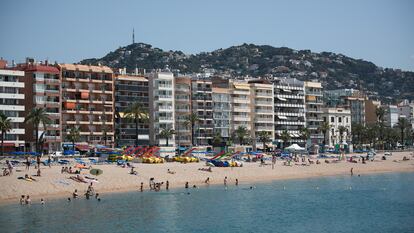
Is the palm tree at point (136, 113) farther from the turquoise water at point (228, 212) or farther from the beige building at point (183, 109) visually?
the turquoise water at point (228, 212)

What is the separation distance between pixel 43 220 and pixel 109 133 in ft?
Result: 232

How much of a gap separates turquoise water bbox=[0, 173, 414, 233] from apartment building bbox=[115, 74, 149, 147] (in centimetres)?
4708

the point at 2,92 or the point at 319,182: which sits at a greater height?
the point at 2,92

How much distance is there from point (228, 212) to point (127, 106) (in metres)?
70.8

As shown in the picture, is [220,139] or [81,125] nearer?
[81,125]

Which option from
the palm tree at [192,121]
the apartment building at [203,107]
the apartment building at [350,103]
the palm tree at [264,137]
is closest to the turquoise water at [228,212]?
the palm tree at [192,121]

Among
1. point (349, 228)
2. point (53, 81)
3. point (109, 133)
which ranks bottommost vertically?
point (349, 228)

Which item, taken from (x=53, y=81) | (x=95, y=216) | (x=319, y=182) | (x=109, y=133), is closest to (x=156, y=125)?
(x=109, y=133)

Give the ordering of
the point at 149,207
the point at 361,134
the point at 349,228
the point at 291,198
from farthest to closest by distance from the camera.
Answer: the point at 361,134
the point at 291,198
the point at 149,207
the point at 349,228

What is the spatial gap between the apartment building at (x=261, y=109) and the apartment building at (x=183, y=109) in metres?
20.7

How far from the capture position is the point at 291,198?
77.2 m

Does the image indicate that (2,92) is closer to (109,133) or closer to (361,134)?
(109,133)

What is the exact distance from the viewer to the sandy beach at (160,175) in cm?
7331

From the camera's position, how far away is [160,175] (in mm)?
90000
